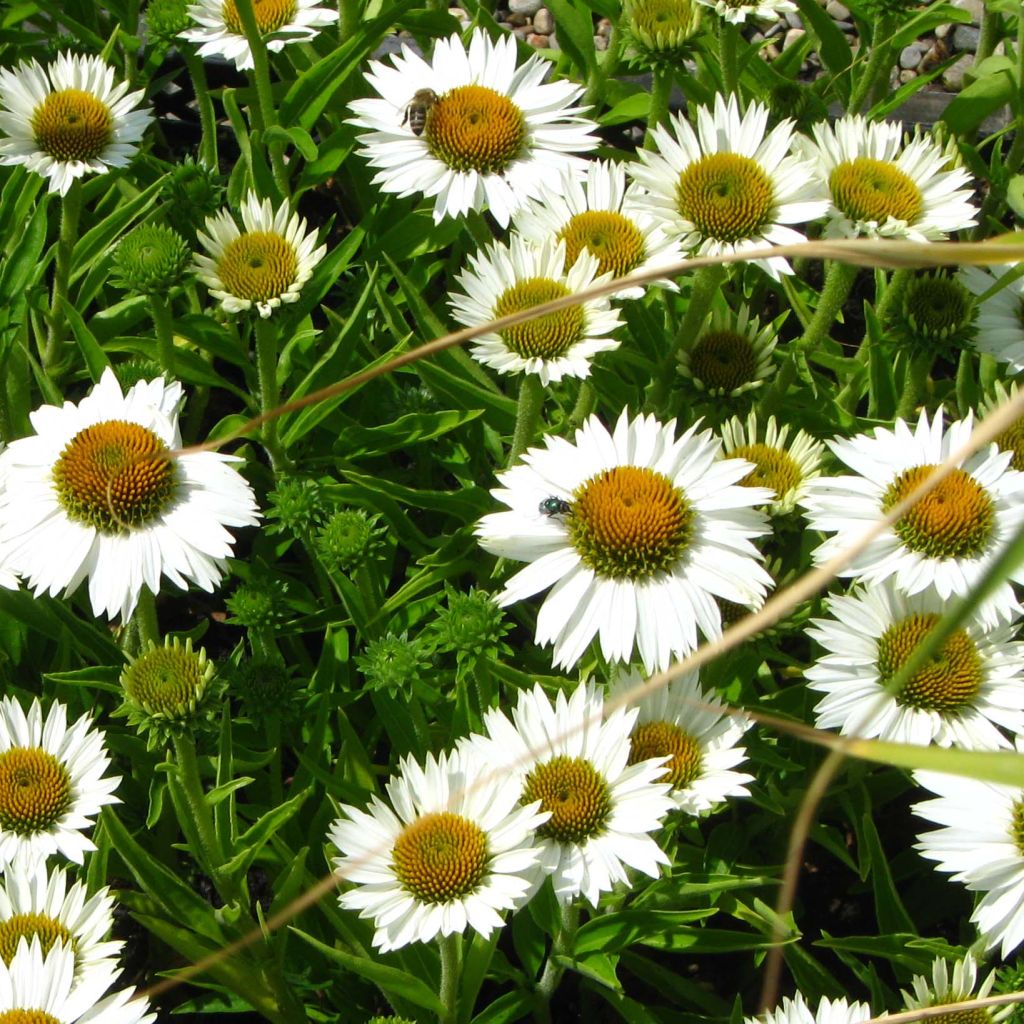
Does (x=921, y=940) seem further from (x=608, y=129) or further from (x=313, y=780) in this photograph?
(x=608, y=129)

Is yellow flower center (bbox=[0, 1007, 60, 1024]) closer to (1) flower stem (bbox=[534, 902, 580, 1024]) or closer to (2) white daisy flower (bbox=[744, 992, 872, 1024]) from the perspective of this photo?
(1) flower stem (bbox=[534, 902, 580, 1024])

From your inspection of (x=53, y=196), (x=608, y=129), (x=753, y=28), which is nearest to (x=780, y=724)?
(x=53, y=196)

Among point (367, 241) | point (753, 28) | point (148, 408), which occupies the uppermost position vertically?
point (753, 28)

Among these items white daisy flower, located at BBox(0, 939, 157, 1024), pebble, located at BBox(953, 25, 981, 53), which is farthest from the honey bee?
pebble, located at BBox(953, 25, 981, 53)

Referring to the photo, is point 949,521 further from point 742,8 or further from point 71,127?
point 71,127

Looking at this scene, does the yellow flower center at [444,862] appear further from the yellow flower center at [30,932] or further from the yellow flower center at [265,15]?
the yellow flower center at [265,15]

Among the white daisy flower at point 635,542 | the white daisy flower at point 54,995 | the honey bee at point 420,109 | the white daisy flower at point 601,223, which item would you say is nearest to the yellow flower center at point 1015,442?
the white daisy flower at point 635,542
